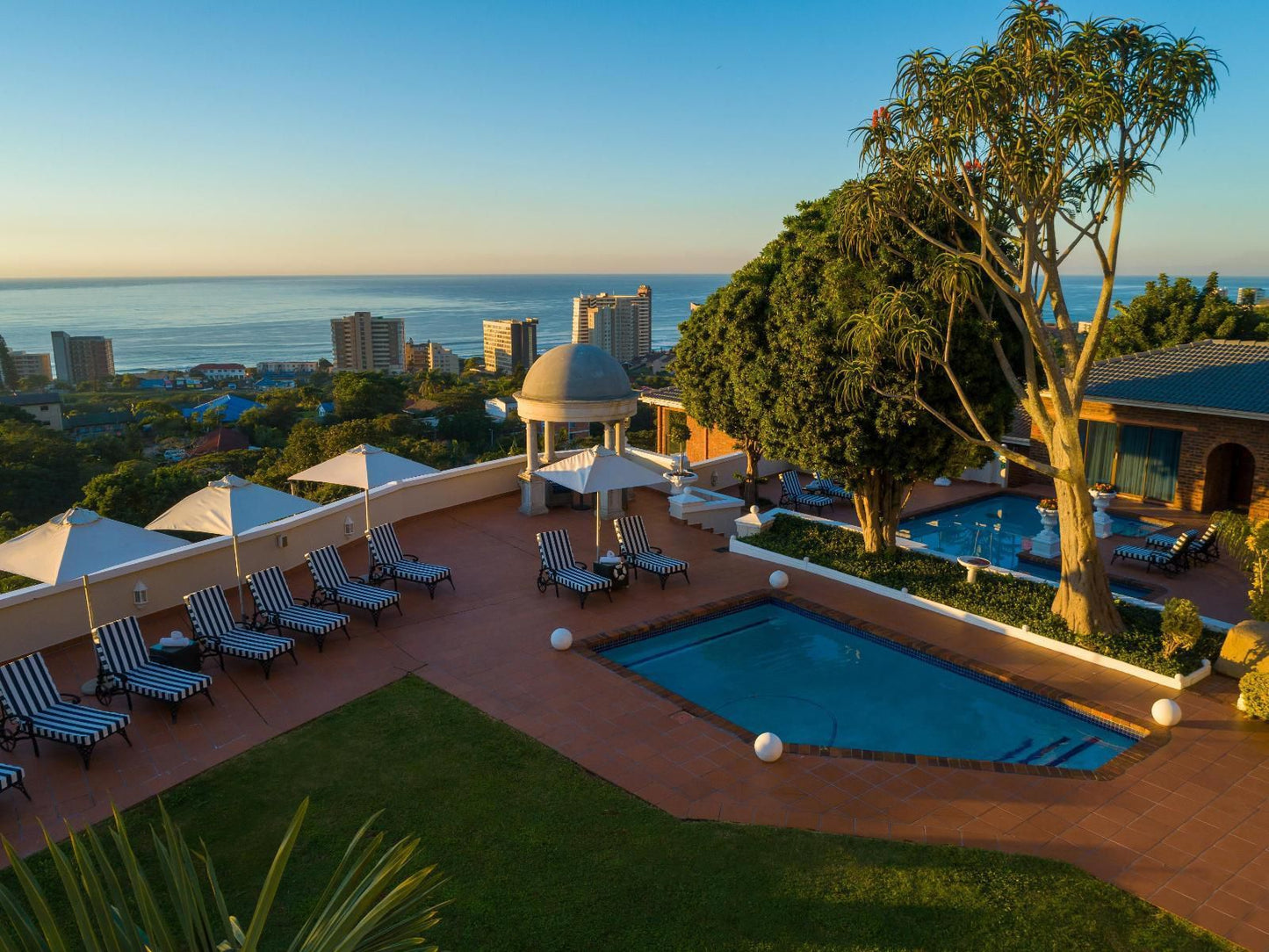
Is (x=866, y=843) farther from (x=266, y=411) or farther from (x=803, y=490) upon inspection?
(x=266, y=411)

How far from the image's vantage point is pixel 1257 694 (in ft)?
32.3

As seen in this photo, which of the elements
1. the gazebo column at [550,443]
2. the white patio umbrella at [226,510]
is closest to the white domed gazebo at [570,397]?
the gazebo column at [550,443]

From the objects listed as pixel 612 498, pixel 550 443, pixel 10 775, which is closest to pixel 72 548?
pixel 10 775

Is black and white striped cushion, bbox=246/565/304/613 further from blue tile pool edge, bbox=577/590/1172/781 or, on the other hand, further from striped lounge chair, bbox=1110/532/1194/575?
striped lounge chair, bbox=1110/532/1194/575

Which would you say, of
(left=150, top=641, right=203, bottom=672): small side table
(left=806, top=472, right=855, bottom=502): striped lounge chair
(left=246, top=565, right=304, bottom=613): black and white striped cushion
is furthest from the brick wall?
(left=150, top=641, right=203, bottom=672): small side table

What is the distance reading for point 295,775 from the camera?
8.48 meters

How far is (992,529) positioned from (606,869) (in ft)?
48.0

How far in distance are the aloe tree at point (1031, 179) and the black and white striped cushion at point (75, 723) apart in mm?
10125

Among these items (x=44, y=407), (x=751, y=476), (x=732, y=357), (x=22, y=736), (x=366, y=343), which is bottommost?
(x=44, y=407)

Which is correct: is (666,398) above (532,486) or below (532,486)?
above

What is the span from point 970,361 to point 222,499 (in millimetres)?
10673

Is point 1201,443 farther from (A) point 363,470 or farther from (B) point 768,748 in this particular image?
(A) point 363,470

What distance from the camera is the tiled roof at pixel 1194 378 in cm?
1927

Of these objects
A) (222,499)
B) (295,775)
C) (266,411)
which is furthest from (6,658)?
(266,411)
